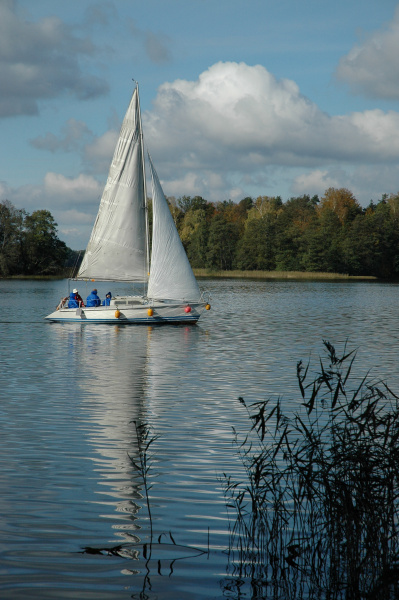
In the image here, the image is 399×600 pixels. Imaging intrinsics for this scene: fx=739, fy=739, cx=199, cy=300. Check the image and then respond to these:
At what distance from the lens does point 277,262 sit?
131750 mm

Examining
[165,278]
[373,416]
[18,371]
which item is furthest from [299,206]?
[373,416]

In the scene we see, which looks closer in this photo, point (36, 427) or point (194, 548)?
point (194, 548)

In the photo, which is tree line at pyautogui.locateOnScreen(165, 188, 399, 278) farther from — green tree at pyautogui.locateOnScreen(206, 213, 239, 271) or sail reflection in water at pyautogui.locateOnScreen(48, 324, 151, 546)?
sail reflection in water at pyautogui.locateOnScreen(48, 324, 151, 546)

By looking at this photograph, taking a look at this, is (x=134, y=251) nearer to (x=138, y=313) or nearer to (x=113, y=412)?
(x=138, y=313)

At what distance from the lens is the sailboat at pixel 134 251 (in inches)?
1344

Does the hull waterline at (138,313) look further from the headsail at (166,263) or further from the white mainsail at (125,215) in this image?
the white mainsail at (125,215)

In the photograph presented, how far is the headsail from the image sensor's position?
33875mm

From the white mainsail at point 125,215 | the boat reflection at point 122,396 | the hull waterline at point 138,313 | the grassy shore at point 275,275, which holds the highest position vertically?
the white mainsail at point 125,215

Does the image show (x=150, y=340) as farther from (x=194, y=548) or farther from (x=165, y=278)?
(x=194, y=548)

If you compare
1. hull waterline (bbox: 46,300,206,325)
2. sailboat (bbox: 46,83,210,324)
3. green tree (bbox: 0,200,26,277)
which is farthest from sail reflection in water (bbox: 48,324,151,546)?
green tree (bbox: 0,200,26,277)

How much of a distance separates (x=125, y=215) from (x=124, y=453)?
2568cm

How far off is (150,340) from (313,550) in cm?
2339

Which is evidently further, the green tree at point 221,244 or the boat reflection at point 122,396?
the green tree at point 221,244

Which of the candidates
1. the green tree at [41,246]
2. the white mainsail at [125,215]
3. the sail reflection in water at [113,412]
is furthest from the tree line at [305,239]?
the sail reflection in water at [113,412]
